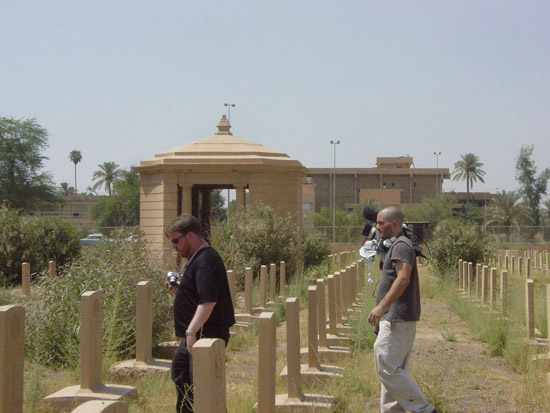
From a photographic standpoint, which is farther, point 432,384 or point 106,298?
point 106,298

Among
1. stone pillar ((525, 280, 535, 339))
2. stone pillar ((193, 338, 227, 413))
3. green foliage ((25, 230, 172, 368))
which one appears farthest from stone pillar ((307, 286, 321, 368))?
→ stone pillar ((525, 280, 535, 339))

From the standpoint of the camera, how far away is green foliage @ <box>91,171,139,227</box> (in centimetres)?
5519

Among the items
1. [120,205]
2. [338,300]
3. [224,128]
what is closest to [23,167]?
[120,205]

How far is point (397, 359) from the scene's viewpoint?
6.14 m

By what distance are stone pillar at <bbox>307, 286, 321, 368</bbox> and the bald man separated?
854 millimetres

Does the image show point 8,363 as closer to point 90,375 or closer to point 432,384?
point 90,375

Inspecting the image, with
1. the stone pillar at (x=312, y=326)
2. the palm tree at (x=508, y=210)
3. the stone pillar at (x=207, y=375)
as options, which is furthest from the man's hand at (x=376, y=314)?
the palm tree at (x=508, y=210)

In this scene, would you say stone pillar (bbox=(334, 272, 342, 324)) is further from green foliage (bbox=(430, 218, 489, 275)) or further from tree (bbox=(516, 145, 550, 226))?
tree (bbox=(516, 145, 550, 226))

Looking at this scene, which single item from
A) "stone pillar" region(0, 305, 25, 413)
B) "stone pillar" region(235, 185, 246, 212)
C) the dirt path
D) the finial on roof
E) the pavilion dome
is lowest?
the dirt path

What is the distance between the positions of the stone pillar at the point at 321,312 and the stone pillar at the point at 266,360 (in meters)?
2.66

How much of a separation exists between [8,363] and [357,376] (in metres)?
4.16

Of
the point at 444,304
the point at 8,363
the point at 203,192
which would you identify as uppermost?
the point at 203,192

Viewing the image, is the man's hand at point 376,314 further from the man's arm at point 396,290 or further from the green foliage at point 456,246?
the green foliage at point 456,246

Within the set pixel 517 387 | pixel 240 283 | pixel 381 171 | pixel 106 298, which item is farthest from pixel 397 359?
pixel 381 171
